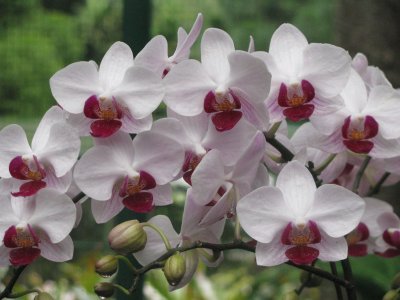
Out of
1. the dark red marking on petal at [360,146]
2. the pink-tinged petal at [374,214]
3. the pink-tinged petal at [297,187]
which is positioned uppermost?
the dark red marking on petal at [360,146]

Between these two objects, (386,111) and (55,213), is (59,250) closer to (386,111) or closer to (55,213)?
(55,213)

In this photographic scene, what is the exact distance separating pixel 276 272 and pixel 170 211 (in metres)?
0.39

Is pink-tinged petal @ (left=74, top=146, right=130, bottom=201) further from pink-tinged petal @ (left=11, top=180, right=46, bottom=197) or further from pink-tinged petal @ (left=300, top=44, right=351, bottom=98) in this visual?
pink-tinged petal @ (left=300, top=44, right=351, bottom=98)

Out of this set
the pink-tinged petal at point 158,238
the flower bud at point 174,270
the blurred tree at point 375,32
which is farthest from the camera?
the blurred tree at point 375,32

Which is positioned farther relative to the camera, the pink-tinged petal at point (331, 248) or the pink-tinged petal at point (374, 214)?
the pink-tinged petal at point (374, 214)

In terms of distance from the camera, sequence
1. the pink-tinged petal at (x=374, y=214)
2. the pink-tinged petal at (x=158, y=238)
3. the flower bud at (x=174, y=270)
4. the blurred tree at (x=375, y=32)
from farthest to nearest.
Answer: the blurred tree at (x=375, y=32)
the pink-tinged petal at (x=374, y=214)
the pink-tinged petal at (x=158, y=238)
the flower bud at (x=174, y=270)

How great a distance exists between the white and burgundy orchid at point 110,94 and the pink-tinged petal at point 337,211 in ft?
0.50

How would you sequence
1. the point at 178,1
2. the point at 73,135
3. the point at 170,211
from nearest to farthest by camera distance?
the point at 73,135 < the point at 170,211 < the point at 178,1

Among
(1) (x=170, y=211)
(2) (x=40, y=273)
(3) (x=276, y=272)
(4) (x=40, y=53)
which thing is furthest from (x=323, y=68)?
(2) (x=40, y=273)

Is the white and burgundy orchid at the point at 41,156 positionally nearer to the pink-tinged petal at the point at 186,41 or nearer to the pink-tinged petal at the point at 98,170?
the pink-tinged petal at the point at 98,170

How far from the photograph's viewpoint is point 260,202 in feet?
2.14

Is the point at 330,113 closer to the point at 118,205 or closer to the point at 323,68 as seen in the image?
the point at 323,68

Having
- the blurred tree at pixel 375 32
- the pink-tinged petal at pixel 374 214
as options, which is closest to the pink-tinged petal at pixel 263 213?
the pink-tinged petal at pixel 374 214

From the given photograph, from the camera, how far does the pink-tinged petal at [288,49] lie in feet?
2.30
